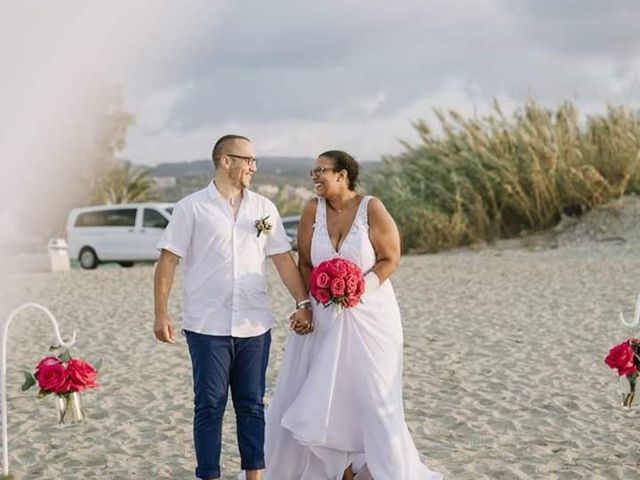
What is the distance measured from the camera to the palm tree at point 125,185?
4394cm

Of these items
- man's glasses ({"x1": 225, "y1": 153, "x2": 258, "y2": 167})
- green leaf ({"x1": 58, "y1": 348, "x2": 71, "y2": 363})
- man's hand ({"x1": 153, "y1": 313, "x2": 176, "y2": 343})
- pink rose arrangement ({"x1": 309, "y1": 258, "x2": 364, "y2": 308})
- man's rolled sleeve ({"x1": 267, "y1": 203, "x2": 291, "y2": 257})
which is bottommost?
green leaf ({"x1": 58, "y1": 348, "x2": 71, "y2": 363})

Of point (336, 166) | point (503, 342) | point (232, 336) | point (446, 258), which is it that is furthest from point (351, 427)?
point (446, 258)

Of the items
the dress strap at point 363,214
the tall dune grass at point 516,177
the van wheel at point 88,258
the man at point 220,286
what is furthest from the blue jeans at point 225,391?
the van wheel at point 88,258

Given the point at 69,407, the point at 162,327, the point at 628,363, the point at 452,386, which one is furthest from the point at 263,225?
the point at 452,386

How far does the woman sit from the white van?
17.3 m

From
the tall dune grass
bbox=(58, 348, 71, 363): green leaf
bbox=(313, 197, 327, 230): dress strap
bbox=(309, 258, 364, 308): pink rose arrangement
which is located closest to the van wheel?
the tall dune grass

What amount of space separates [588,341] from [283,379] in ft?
17.9

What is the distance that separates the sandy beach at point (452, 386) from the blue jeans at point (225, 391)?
804mm

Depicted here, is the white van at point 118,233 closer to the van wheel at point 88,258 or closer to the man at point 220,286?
the van wheel at point 88,258

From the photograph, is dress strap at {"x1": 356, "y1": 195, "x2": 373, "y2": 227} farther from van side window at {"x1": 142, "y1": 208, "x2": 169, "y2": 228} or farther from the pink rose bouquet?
van side window at {"x1": 142, "y1": 208, "x2": 169, "y2": 228}

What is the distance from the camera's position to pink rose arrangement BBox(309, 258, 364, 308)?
14.8 feet

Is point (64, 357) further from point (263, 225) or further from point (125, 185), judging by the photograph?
point (125, 185)

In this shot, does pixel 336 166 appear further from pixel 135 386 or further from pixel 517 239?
pixel 517 239

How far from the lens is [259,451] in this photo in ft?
15.7
